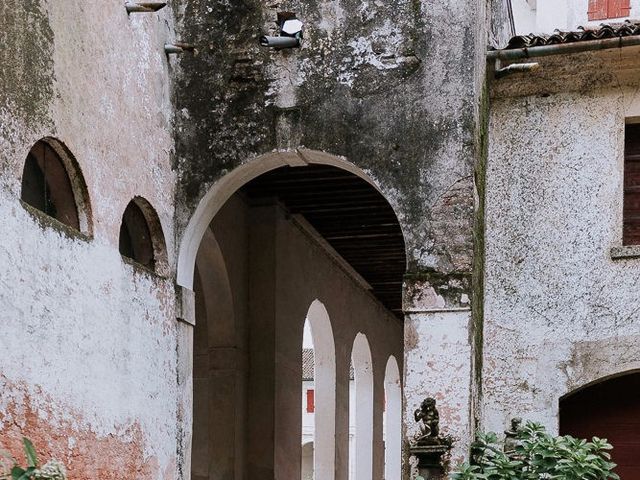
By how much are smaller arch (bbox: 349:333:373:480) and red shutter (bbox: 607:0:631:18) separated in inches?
276

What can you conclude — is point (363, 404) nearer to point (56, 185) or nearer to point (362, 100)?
point (362, 100)

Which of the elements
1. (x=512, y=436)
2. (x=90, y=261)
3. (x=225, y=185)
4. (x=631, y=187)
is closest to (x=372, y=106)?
(x=225, y=185)

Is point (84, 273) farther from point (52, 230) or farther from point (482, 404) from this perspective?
point (482, 404)

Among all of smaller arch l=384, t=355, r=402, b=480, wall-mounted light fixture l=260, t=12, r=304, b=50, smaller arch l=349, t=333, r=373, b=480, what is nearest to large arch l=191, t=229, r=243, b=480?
wall-mounted light fixture l=260, t=12, r=304, b=50

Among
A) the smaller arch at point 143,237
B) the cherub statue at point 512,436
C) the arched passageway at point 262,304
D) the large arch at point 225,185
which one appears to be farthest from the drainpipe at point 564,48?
the smaller arch at point 143,237

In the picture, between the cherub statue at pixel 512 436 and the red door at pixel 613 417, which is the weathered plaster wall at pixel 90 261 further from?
the red door at pixel 613 417

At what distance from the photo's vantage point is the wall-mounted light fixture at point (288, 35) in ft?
35.1

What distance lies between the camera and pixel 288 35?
10.7 meters

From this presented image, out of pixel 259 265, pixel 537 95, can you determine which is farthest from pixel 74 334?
pixel 259 265

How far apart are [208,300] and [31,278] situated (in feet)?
20.3

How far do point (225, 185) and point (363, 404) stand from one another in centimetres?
1054

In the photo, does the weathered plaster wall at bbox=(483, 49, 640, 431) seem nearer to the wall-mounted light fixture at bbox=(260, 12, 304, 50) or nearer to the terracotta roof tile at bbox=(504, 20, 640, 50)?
the terracotta roof tile at bbox=(504, 20, 640, 50)

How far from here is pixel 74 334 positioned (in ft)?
28.1

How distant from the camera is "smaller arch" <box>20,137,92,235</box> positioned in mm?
8523
